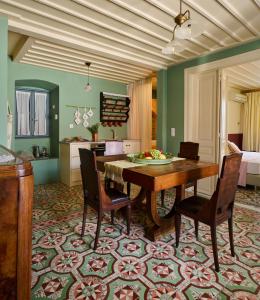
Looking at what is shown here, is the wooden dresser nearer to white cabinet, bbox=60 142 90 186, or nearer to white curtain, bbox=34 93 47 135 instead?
white cabinet, bbox=60 142 90 186

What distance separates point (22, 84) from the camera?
4.82m

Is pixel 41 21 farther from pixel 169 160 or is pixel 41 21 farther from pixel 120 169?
pixel 169 160

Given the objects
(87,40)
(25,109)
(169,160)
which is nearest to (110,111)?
(25,109)

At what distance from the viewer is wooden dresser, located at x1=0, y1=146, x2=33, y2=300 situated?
728mm

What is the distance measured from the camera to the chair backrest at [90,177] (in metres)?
2.16

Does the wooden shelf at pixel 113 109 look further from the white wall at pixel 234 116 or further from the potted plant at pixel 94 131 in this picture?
the white wall at pixel 234 116

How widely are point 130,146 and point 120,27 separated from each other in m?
3.18

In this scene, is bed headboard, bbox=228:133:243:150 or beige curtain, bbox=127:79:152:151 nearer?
beige curtain, bbox=127:79:152:151

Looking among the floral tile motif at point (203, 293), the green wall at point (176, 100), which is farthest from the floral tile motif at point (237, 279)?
the green wall at point (176, 100)

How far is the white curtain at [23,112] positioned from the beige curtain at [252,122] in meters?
7.10

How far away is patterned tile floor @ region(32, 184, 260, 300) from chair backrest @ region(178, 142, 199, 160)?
1021 mm

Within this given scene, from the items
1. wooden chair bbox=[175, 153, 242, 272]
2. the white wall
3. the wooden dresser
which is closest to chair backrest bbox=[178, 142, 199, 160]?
wooden chair bbox=[175, 153, 242, 272]

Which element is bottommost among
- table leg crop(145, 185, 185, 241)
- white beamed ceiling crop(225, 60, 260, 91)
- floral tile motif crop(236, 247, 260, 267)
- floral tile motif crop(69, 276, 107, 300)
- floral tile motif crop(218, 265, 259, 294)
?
floral tile motif crop(69, 276, 107, 300)

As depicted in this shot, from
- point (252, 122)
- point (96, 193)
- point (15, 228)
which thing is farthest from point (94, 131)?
point (252, 122)
